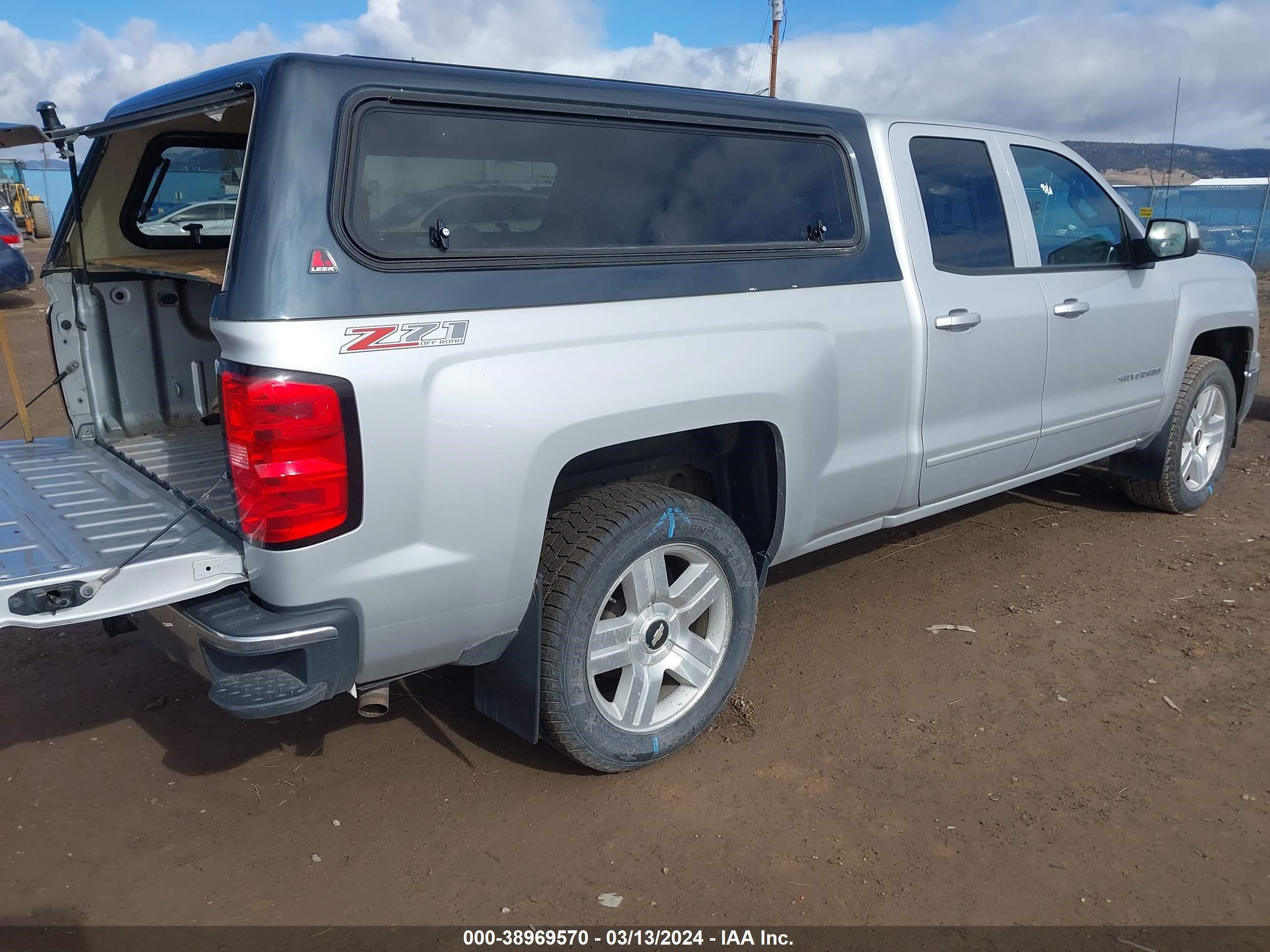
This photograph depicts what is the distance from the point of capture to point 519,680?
9.39 ft

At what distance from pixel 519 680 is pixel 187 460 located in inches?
62.5

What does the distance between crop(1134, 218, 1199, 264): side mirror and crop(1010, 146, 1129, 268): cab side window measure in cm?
11

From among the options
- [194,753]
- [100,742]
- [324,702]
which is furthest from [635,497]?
[100,742]

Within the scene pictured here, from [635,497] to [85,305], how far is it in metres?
2.25

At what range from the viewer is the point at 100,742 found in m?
3.41

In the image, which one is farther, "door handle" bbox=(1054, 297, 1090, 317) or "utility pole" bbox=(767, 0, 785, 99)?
"utility pole" bbox=(767, 0, 785, 99)

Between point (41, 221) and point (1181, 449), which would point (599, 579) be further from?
point (41, 221)

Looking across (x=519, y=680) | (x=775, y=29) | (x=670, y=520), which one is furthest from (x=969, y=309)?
(x=775, y=29)

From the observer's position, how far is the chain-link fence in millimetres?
18891

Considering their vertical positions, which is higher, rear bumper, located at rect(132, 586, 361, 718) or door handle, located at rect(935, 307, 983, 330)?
door handle, located at rect(935, 307, 983, 330)

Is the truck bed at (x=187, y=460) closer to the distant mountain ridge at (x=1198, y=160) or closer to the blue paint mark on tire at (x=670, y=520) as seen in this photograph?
the blue paint mark on tire at (x=670, y=520)

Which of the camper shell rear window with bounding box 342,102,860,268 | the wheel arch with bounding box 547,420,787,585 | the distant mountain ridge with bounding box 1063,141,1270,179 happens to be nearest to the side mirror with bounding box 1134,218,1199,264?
the camper shell rear window with bounding box 342,102,860,268

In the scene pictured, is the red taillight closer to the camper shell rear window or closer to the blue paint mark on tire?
the camper shell rear window

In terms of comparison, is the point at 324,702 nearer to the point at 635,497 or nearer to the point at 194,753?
the point at 194,753
